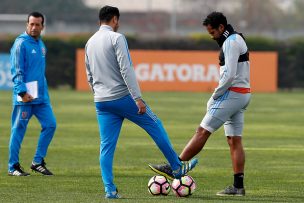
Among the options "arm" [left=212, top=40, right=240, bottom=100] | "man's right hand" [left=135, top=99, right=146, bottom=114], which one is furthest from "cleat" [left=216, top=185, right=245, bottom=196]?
"man's right hand" [left=135, top=99, right=146, bottom=114]

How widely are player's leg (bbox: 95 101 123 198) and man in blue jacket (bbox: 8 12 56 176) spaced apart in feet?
8.91

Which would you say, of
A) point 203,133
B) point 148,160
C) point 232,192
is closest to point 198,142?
point 203,133

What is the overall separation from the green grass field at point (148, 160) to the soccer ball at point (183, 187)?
4.2 inches

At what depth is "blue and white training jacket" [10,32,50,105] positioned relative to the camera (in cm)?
1423

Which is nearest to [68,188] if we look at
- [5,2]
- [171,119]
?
[171,119]

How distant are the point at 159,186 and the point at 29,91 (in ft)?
10.4

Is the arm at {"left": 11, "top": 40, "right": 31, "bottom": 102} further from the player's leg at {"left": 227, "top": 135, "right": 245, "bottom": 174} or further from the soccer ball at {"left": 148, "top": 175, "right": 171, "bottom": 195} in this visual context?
the player's leg at {"left": 227, "top": 135, "right": 245, "bottom": 174}

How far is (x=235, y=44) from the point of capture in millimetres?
11898

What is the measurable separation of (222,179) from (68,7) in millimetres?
60103

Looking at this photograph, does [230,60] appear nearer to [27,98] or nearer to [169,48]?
[27,98]

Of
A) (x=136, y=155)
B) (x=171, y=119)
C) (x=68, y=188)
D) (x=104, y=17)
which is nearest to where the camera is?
(x=104, y=17)

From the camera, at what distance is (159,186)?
11969 mm

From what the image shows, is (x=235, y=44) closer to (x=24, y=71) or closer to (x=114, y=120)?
(x=114, y=120)

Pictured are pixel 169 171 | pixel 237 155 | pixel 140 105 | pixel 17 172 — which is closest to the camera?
pixel 140 105
